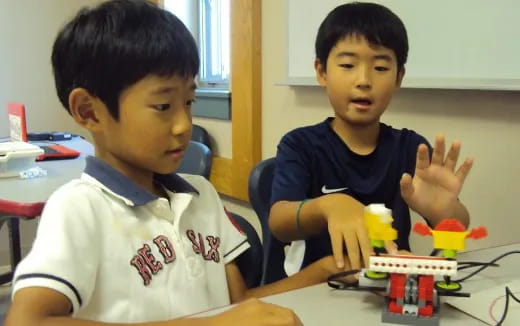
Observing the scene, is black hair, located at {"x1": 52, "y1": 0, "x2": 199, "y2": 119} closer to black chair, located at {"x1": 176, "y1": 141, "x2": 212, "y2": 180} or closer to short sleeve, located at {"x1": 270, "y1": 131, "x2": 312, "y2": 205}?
short sleeve, located at {"x1": 270, "y1": 131, "x2": 312, "y2": 205}

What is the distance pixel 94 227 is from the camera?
2.35 ft

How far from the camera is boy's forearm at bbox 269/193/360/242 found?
0.90m

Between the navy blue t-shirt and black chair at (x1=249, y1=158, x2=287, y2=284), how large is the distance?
0.12 m

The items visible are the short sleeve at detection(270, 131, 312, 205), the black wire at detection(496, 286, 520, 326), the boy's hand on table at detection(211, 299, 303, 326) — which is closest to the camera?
the boy's hand on table at detection(211, 299, 303, 326)

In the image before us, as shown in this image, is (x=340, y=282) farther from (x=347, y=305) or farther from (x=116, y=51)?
(x=116, y=51)

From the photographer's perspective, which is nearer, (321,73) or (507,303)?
(507,303)

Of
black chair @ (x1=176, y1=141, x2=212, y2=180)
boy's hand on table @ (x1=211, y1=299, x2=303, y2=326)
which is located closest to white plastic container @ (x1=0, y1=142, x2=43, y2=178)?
black chair @ (x1=176, y1=141, x2=212, y2=180)

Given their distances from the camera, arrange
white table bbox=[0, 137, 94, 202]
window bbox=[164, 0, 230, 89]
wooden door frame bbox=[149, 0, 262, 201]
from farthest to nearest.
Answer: window bbox=[164, 0, 230, 89], wooden door frame bbox=[149, 0, 262, 201], white table bbox=[0, 137, 94, 202]

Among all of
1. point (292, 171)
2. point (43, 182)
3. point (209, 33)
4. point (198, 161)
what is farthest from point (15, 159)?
point (209, 33)

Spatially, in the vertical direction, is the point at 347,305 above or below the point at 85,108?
below

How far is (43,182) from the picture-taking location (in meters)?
1.57

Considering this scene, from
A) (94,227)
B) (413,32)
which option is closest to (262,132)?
(413,32)

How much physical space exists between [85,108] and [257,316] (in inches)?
15.1

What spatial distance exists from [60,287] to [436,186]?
23.6 inches
